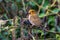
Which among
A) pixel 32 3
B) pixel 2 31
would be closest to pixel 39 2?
pixel 32 3

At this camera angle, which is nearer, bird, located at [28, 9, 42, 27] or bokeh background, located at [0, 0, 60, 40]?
bokeh background, located at [0, 0, 60, 40]

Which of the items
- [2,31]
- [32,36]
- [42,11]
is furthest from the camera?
[42,11]

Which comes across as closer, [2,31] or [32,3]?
[2,31]

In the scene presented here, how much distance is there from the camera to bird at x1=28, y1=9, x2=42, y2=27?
16.9ft

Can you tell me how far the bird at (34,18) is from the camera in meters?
5.16

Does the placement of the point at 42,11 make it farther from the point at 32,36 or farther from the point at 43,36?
the point at 32,36

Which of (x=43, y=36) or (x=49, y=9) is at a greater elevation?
(x=49, y=9)

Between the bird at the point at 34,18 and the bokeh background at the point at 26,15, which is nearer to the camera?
the bokeh background at the point at 26,15

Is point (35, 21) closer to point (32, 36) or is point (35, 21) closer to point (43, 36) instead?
point (43, 36)

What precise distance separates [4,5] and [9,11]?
135 millimetres

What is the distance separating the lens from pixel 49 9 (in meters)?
5.43

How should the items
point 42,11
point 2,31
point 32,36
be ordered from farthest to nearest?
point 42,11 < point 2,31 < point 32,36

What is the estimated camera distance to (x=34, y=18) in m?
5.42

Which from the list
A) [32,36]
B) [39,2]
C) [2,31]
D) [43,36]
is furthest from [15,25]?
[39,2]
